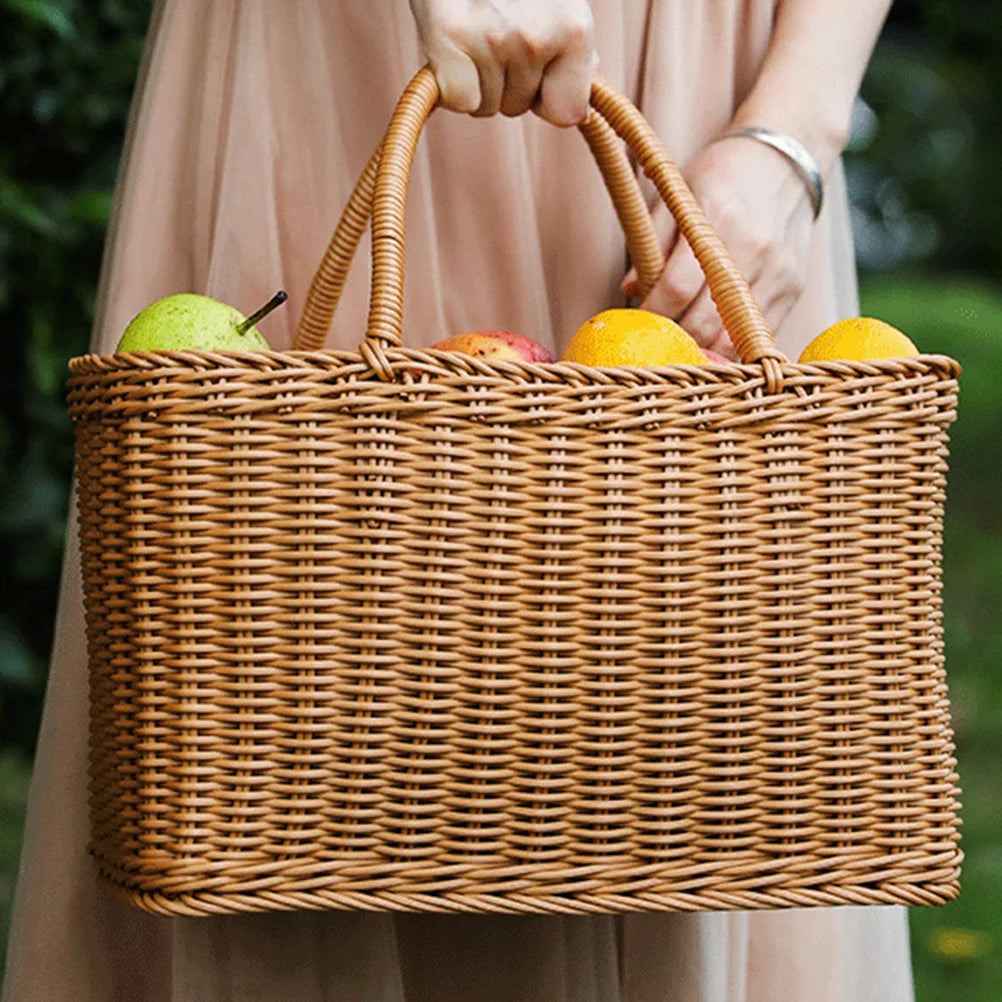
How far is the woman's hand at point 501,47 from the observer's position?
45.4 inches

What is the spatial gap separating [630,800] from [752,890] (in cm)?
12

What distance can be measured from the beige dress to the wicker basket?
21 cm

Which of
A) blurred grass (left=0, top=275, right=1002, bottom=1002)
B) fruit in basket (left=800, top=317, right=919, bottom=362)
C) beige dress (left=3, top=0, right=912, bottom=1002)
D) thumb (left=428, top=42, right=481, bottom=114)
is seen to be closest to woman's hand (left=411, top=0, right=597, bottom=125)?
thumb (left=428, top=42, right=481, bottom=114)

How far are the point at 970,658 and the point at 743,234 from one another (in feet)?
10.4

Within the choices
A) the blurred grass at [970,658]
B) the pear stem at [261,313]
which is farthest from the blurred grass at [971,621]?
the pear stem at [261,313]

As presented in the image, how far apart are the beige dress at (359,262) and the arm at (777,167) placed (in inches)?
3.2

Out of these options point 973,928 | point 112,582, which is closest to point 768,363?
point 112,582

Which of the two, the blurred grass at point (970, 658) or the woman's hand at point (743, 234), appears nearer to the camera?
the woman's hand at point (743, 234)

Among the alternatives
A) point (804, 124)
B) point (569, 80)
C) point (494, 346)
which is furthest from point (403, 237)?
point (804, 124)

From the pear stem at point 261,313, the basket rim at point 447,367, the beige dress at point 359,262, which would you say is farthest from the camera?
the beige dress at point 359,262

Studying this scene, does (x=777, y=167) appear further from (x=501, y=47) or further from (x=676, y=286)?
(x=501, y=47)

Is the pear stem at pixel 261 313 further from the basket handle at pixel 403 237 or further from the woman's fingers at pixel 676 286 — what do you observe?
the woman's fingers at pixel 676 286

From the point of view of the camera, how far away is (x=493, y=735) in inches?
42.4

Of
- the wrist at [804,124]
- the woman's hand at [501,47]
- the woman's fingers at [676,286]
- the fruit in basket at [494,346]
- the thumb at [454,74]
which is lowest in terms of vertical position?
the fruit in basket at [494,346]
